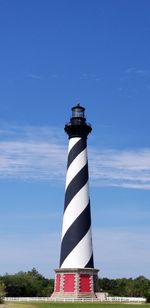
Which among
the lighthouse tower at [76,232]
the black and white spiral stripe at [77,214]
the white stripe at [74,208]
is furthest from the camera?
the white stripe at [74,208]

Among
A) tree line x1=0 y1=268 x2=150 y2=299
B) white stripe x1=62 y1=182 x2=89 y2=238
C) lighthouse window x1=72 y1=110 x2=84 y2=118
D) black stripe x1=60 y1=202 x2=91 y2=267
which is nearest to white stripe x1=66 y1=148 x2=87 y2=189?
white stripe x1=62 y1=182 x2=89 y2=238

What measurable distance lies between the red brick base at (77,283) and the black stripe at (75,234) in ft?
5.56

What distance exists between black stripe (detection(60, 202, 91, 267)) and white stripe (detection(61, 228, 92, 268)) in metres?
0.36

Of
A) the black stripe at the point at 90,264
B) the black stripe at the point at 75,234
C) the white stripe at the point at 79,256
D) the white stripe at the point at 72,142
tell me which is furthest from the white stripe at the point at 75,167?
the black stripe at the point at 90,264

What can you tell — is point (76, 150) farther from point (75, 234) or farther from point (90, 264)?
point (90, 264)

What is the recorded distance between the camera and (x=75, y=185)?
53.0m

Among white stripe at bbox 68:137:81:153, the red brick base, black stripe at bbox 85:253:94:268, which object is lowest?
the red brick base

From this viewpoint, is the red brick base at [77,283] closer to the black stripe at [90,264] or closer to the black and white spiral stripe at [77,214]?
the black stripe at [90,264]

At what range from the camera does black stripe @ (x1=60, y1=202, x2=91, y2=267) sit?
2019 inches

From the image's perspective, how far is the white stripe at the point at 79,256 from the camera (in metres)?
50.9

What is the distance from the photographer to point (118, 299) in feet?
162

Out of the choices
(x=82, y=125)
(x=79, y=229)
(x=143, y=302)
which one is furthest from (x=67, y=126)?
(x=143, y=302)

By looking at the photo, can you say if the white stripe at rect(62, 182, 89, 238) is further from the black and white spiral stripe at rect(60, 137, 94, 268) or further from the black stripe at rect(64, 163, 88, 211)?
the black stripe at rect(64, 163, 88, 211)

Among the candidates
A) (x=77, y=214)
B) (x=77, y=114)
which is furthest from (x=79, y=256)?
(x=77, y=114)
